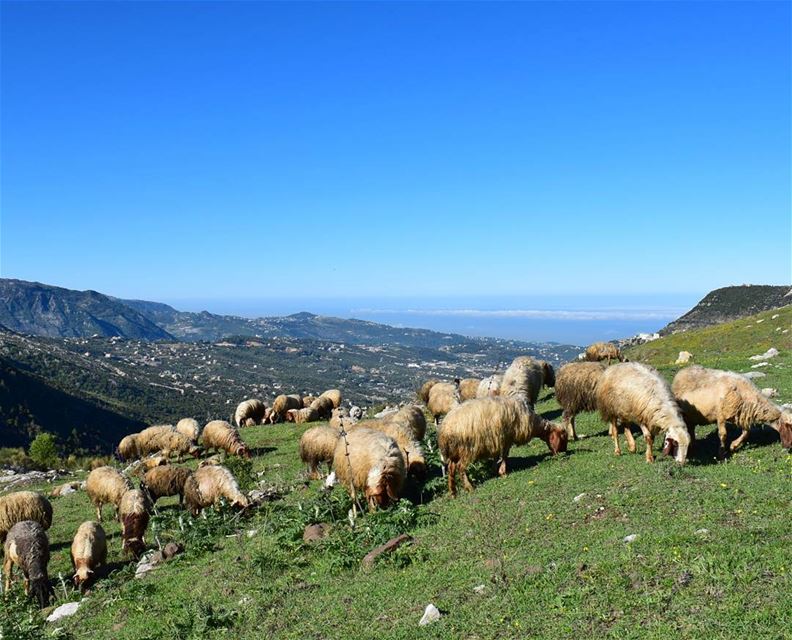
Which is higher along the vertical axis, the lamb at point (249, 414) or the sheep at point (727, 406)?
the sheep at point (727, 406)

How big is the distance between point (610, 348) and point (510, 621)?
86.0ft

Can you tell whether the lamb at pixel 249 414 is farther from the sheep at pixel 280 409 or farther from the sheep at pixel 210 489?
the sheep at pixel 210 489

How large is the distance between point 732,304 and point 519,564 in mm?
82530

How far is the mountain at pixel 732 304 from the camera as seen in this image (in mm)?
71688

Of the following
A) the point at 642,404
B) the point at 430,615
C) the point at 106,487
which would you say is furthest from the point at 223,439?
the point at 430,615

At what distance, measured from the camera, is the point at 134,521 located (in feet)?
54.3

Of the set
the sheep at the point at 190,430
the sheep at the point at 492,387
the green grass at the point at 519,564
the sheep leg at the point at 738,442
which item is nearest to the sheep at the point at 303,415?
the sheep at the point at 190,430

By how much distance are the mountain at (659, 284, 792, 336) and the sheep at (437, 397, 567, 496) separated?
6200 cm

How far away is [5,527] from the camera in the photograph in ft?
57.0

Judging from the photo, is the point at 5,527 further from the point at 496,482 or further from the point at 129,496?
the point at 496,482

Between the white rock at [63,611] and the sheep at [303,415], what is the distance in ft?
74.6

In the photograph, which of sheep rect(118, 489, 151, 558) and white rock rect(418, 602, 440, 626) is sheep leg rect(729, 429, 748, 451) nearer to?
white rock rect(418, 602, 440, 626)

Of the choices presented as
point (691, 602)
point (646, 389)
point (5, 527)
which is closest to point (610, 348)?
point (646, 389)

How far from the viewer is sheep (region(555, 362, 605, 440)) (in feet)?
59.0
